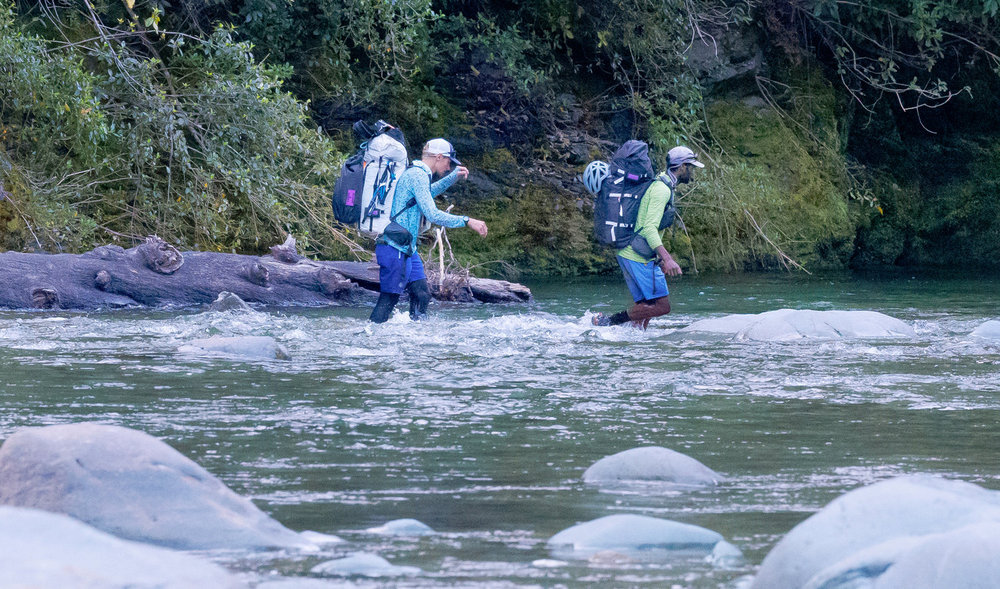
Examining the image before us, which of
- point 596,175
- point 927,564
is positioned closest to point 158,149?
point 596,175

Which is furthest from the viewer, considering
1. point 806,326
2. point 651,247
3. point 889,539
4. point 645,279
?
point 645,279

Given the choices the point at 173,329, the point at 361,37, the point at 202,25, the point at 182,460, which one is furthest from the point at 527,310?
the point at 182,460

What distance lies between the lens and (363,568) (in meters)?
3.40

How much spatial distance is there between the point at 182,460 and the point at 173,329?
Result: 626 centimetres

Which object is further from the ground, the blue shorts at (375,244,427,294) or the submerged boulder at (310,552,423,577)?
the blue shorts at (375,244,427,294)

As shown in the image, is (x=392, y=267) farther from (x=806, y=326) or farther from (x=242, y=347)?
(x=806, y=326)

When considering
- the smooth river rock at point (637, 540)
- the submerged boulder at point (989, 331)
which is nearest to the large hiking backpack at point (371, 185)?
the submerged boulder at point (989, 331)

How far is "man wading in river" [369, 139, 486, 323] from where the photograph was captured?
1008cm

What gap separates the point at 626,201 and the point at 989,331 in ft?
10.3

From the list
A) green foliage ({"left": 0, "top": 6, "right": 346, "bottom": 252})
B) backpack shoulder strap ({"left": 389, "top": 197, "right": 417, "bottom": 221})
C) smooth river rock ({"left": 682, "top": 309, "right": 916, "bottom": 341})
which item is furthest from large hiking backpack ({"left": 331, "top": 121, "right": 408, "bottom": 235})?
green foliage ({"left": 0, "top": 6, "right": 346, "bottom": 252})

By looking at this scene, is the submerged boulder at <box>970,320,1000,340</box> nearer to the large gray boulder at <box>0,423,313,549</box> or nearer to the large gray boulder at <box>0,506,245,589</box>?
the large gray boulder at <box>0,423,313,549</box>

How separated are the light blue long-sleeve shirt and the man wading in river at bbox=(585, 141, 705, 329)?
5.00ft

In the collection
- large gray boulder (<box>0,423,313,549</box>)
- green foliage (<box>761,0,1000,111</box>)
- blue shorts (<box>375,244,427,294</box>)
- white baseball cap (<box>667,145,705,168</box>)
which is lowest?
large gray boulder (<box>0,423,313,549</box>)

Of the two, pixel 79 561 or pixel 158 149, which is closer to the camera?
pixel 79 561
